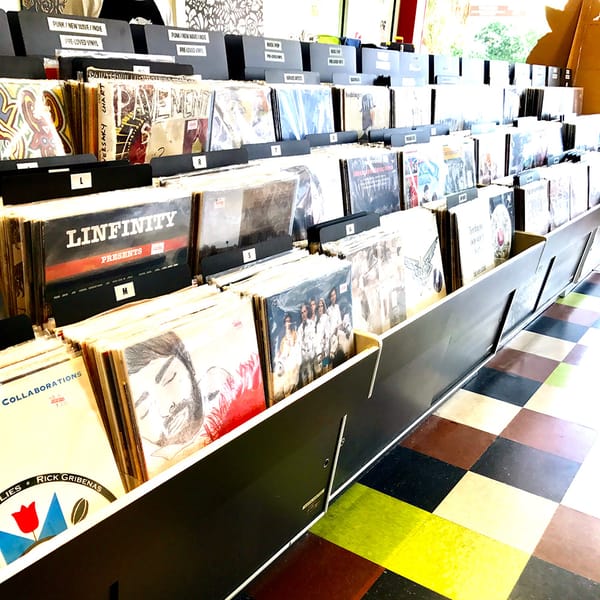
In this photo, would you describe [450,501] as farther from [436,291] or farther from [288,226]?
[288,226]

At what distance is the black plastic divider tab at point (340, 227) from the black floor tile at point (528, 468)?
919 millimetres

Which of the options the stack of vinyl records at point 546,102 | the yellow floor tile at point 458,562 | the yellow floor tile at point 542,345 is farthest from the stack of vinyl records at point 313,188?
the stack of vinyl records at point 546,102

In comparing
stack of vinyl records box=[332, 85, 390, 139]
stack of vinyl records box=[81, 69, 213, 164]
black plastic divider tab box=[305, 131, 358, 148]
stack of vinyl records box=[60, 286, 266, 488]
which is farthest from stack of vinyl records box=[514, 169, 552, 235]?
stack of vinyl records box=[60, 286, 266, 488]

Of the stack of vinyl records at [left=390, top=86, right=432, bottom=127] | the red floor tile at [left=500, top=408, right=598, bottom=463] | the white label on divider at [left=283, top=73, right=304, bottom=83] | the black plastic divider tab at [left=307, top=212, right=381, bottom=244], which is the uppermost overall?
the white label on divider at [left=283, top=73, right=304, bottom=83]

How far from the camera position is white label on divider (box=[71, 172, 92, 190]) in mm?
1207

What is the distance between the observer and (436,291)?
6.52ft

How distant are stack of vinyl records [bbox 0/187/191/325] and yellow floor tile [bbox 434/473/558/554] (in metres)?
1.17

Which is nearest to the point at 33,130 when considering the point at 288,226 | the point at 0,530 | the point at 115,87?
the point at 115,87

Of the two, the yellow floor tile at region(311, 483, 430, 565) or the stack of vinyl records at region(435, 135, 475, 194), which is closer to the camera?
the yellow floor tile at region(311, 483, 430, 565)

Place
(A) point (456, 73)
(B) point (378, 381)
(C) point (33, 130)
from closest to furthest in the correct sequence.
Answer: (C) point (33, 130)
(B) point (378, 381)
(A) point (456, 73)

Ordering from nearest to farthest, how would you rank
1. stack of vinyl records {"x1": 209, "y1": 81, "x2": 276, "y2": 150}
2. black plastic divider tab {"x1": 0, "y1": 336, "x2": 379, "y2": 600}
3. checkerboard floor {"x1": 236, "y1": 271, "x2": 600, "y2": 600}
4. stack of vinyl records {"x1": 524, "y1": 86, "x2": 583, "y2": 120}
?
1. black plastic divider tab {"x1": 0, "y1": 336, "x2": 379, "y2": 600}
2. checkerboard floor {"x1": 236, "y1": 271, "x2": 600, "y2": 600}
3. stack of vinyl records {"x1": 209, "y1": 81, "x2": 276, "y2": 150}
4. stack of vinyl records {"x1": 524, "y1": 86, "x2": 583, "y2": 120}

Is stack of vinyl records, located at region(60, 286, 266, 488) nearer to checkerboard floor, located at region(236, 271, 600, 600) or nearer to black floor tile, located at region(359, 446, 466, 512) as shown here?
checkerboard floor, located at region(236, 271, 600, 600)

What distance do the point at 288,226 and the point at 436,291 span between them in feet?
2.19

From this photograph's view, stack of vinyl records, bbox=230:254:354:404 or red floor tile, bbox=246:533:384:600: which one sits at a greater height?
stack of vinyl records, bbox=230:254:354:404
